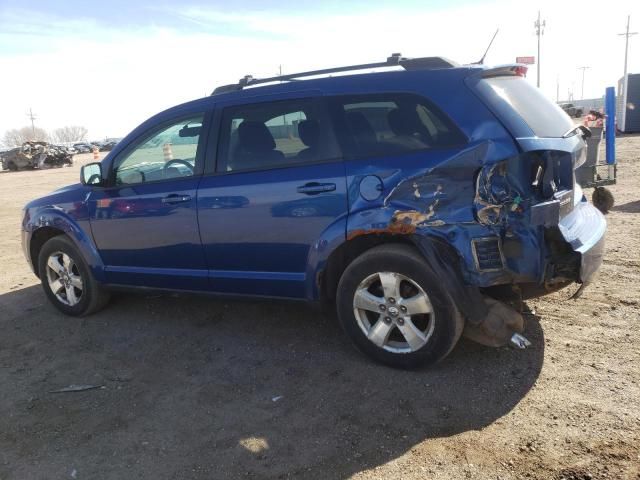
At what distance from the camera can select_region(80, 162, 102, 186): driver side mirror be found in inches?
180

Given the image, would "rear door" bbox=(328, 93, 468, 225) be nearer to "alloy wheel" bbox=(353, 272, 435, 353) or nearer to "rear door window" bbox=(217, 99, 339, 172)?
"rear door window" bbox=(217, 99, 339, 172)

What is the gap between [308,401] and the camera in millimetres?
3273

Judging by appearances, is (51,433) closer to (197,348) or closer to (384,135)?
(197,348)

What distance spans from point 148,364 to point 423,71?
2818 mm

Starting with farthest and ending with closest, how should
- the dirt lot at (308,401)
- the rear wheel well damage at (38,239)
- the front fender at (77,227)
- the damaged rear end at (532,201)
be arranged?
the rear wheel well damage at (38,239) → the front fender at (77,227) → the damaged rear end at (532,201) → the dirt lot at (308,401)

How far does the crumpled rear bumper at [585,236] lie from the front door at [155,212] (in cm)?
256

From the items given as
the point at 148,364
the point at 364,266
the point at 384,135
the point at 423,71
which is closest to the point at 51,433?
the point at 148,364

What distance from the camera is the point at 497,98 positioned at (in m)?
3.20

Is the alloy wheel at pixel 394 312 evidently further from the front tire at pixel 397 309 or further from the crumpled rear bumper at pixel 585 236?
the crumpled rear bumper at pixel 585 236

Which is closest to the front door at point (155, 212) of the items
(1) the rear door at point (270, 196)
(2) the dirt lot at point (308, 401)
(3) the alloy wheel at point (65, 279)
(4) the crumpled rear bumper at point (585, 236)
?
(1) the rear door at point (270, 196)

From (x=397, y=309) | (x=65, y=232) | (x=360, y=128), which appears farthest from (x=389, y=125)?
(x=65, y=232)

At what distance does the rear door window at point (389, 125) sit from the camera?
324 centimetres

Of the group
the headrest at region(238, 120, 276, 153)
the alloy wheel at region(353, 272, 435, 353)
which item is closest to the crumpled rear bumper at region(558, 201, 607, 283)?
the alloy wheel at region(353, 272, 435, 353)

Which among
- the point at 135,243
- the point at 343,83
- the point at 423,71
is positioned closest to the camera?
the point at 423,71
